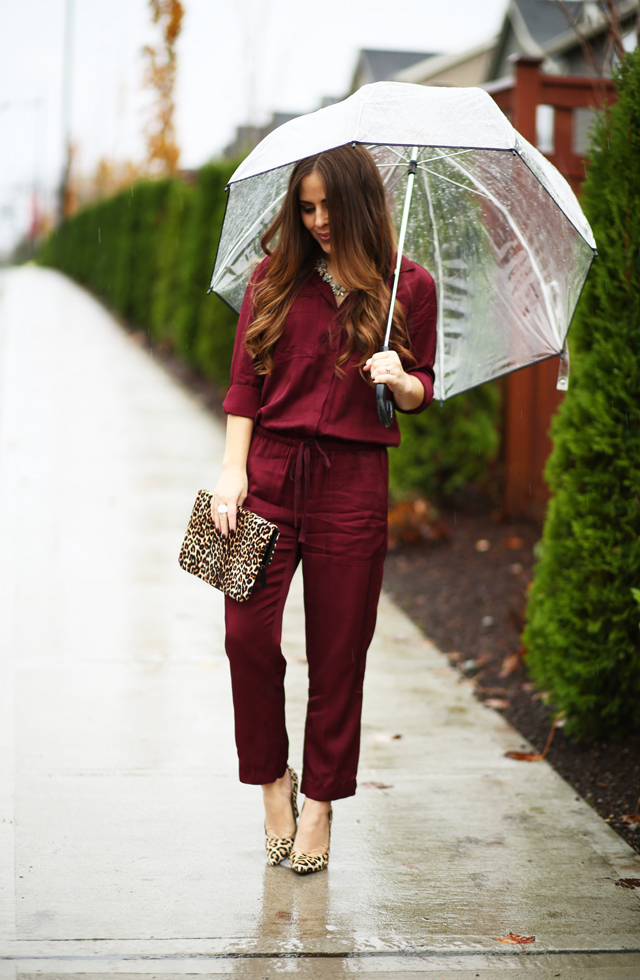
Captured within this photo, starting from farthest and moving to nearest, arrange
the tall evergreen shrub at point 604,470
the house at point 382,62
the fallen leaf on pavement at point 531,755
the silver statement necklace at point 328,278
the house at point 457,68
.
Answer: the house at point 382,62, the house at point 457,68, the fallen leaf on pavement at point 531,755, the tall evergreen shrub at point 604,470, the silver statement necklace at point 328,278

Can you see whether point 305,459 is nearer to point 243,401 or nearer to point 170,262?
point 243,401

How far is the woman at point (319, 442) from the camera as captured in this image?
2.94 meters

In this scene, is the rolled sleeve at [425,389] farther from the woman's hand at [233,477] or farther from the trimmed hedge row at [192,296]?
the trimmed hedge row at [192,296]

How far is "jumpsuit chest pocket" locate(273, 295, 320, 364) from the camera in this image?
296cm

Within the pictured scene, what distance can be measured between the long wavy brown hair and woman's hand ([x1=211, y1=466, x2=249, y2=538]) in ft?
1.02

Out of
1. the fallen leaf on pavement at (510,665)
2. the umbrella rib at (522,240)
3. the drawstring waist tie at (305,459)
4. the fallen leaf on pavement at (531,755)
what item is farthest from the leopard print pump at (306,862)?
the fallen leaf on pavement at (510,665)

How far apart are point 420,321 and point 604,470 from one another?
51.4 inches

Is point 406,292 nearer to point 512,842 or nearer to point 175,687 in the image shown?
point 512,842

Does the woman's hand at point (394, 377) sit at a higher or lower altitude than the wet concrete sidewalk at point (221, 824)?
higher

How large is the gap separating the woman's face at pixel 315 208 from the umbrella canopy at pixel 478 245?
0.20 meters

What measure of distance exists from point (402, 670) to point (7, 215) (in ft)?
194

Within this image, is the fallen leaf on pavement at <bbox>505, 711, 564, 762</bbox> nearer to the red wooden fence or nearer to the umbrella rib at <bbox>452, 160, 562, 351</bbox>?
the umbrella rib at <bbox>452, 160, 562, 351</bbox>


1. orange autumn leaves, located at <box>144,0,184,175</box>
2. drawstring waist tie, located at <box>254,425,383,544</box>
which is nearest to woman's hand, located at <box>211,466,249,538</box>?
drawstring waist tie, located at <box>254,425,383,544</box>

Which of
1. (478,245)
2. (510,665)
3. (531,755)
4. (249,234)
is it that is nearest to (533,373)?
(510,665)
